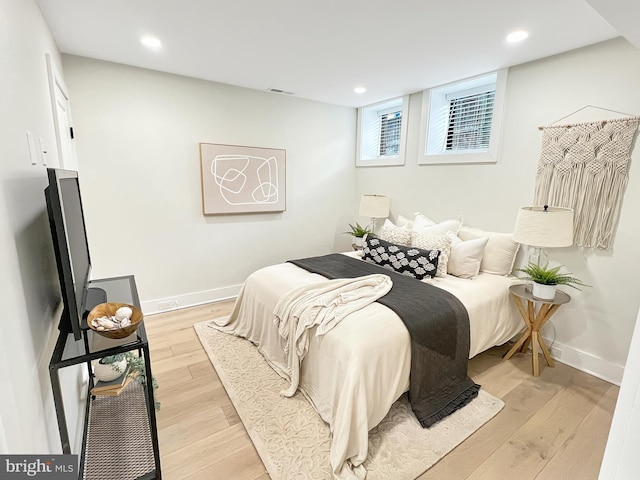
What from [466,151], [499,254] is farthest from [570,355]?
[466,151]

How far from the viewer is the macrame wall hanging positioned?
2148 millimetres

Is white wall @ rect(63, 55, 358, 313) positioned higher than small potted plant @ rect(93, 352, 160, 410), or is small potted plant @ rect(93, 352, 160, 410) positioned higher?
white wall @ rect(63, 55, 358, 313)

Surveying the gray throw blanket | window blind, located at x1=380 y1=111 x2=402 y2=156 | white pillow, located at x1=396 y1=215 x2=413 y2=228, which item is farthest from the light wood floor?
window blind, located at x1=380 y1=111 x2=402 y2=156

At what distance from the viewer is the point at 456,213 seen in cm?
324

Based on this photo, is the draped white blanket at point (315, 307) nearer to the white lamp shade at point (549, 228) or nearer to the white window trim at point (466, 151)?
the white lamp shade at point (549, 228)

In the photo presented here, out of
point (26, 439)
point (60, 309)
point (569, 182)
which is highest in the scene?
point (569, 182)

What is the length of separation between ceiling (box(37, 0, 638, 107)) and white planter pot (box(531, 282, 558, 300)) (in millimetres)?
1614

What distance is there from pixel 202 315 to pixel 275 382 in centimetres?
143

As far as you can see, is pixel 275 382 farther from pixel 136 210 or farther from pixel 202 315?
pixel 136 210

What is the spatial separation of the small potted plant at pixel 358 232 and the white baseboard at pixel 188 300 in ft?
5.39

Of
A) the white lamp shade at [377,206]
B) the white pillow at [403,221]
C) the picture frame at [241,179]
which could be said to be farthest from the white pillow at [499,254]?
the picture frame at [241,179]

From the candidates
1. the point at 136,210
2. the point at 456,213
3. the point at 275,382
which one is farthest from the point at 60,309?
the point at 456,213

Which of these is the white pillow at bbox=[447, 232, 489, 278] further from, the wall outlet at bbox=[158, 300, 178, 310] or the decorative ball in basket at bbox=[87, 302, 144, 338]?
the wall outlet at bbox=[158, 300, 178, 310]

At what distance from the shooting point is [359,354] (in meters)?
1.65
